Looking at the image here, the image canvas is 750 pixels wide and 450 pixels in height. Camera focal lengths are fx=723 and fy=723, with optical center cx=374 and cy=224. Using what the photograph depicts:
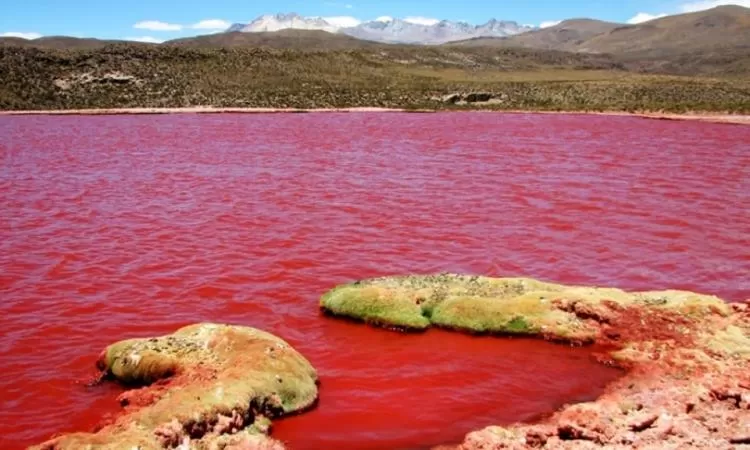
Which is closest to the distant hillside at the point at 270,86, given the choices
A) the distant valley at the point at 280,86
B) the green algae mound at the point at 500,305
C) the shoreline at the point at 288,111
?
the distant valley at the point at 280,86

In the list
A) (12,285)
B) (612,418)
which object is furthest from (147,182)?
(612,418)

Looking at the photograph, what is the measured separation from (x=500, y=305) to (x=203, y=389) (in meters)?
5.63

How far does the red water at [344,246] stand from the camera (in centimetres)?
1044

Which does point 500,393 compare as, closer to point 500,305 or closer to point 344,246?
point 500,305

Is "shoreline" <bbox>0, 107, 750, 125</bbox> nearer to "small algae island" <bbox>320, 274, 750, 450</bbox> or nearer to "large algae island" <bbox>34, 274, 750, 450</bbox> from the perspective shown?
"small algae island" <bbox>320, 274, 750, 450</bbox>

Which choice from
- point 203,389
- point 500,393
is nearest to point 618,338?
point 500,393

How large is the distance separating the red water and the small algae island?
0.47m

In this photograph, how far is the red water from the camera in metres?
10.4

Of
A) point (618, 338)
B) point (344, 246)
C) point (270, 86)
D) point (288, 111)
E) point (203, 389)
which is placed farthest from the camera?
point (270, 86)

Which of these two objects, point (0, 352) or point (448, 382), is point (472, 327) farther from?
point (0, 352)

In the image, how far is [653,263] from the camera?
16.6 meters

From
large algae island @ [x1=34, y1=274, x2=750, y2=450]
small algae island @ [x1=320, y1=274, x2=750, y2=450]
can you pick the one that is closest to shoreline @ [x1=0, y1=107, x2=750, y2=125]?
small algae island @ [x1=320, y1=274, x2=750, y2=450]

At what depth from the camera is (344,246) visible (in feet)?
58.7

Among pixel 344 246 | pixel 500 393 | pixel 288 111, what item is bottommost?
pixel 500 393
